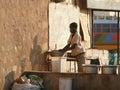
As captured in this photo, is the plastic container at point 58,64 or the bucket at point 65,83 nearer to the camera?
the bucket at point 65,83

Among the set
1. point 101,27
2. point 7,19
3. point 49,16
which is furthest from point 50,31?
point 101,27

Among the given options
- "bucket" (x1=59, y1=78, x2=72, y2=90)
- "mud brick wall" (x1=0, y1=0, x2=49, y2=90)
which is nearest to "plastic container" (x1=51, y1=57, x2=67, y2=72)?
"mud brick wall" (x1=0, y1=0, x2=49, y2=90)

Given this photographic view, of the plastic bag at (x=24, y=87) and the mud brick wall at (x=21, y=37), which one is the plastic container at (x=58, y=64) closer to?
the mud brick wall at (x=21, y=37)

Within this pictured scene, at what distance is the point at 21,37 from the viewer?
9922 mm

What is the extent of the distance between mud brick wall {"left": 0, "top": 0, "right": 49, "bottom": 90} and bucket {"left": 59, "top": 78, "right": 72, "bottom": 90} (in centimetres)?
119

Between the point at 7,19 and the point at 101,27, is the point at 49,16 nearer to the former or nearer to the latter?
the point at 7,19

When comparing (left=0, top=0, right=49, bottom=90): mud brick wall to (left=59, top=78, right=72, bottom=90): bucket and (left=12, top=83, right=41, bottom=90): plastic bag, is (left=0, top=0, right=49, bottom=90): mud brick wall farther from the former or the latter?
(left=59, top=78, right=72, bottom=90): bucket

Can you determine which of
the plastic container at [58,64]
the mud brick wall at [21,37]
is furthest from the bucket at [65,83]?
the mud brick wall at [21,37]

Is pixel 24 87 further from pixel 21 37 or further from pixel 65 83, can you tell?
pixel 21 37

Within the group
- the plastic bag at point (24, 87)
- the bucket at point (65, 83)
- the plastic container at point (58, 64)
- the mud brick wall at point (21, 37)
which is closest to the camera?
the bucket at point (65, 83)

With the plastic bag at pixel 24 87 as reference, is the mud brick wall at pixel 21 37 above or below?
above

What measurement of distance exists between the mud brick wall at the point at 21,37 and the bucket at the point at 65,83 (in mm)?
1186

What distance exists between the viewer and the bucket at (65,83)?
9.14 meters

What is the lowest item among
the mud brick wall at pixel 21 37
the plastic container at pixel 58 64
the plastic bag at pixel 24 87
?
the plastic bag at pixel 24 87
